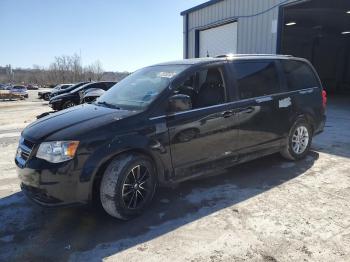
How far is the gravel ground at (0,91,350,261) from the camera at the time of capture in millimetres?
3094

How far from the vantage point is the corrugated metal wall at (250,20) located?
40.9ft

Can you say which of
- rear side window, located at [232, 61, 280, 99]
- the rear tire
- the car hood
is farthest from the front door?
the rear tire

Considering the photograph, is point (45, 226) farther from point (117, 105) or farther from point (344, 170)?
point (344, 170)

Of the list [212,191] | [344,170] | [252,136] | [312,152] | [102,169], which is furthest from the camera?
[312,152]

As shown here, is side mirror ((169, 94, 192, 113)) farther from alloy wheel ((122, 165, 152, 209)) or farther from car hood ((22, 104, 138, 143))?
alloy wheel ((122, 165, 152, 209))

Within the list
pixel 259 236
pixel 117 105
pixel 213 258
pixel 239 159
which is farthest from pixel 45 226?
pixel 239 159

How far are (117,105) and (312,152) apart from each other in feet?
13.5

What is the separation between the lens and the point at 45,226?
3.67 meters

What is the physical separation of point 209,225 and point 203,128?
1217 mm

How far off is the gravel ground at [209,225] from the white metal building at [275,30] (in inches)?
351

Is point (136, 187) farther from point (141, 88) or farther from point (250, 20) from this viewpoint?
point (250, 20)

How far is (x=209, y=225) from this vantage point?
11.8ft

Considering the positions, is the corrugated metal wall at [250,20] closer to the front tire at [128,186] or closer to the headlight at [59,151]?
the front tire at [128,186]

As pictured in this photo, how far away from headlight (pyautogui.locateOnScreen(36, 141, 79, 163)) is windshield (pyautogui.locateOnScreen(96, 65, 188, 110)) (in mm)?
939
